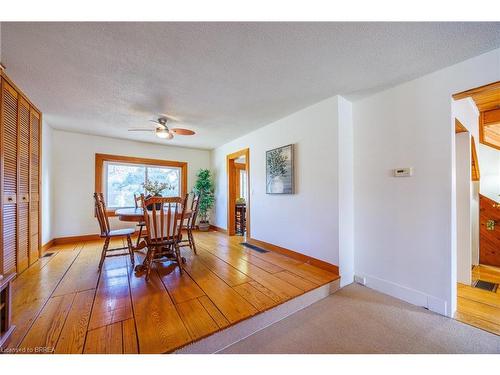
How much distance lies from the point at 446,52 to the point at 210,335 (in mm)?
2916

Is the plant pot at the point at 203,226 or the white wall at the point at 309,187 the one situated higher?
the white wall at the point at 309,187

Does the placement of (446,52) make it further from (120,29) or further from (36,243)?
(36,243)

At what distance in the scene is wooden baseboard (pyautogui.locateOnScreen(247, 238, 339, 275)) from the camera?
2398 millimetres

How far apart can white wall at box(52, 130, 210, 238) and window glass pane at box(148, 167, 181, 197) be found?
0.78 metres

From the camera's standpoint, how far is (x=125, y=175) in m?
4.56

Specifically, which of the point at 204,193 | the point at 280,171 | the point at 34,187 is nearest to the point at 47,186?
the point at 34,187

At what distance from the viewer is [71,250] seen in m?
3.34

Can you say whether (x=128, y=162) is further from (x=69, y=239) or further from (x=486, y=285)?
(x=486, y=285)

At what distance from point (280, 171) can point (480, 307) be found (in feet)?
8.62

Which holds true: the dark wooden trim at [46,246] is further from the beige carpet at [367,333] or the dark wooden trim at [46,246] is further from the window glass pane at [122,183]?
the beige carpet at [367,333]

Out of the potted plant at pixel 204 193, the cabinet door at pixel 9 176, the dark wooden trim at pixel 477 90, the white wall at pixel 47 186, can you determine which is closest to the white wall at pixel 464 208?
the dark wooden trim at pixel 477 90

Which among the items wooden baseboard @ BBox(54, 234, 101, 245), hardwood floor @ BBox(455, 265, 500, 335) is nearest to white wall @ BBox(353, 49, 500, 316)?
hardwood floor @ BBox(455, 265, 500, 335)

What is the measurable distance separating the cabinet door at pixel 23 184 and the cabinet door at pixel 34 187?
103mm

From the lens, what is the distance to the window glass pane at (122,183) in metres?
4.39
